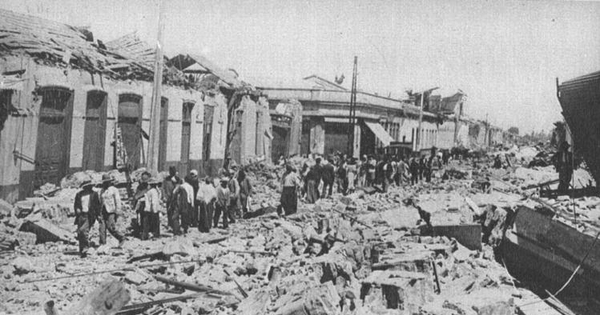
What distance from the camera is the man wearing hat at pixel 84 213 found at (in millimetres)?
7711

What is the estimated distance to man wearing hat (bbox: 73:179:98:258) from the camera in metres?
7.71

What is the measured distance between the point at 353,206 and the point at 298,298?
848 cm

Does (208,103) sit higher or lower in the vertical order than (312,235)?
higher

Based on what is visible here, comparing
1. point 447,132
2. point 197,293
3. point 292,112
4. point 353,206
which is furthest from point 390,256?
point 447,132

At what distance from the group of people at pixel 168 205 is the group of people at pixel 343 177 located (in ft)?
3.89

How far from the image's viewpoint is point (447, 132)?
174 ft

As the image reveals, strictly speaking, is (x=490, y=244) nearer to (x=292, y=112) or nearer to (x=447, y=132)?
(x=292, y=112)

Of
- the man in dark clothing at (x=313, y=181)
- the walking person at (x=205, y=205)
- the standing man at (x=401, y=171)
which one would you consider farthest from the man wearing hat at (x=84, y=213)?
the standing man at (x=401, y=171)

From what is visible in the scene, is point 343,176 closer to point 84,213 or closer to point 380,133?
Answer: point 84,213

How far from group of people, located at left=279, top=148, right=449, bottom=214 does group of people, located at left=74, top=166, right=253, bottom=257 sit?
1186mm

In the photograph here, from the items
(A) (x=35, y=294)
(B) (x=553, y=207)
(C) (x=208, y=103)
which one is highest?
(C) (x=208, y=103)

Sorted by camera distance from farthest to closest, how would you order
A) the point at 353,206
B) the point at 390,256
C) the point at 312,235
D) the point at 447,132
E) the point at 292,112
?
the point at 447,132 < the point at 292,112 < the point at 353,206 < the point at 312,235 < the point at 390,256

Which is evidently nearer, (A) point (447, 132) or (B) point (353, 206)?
(B) point (353, 206)

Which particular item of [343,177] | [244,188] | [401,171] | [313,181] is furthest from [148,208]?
[401,171]
